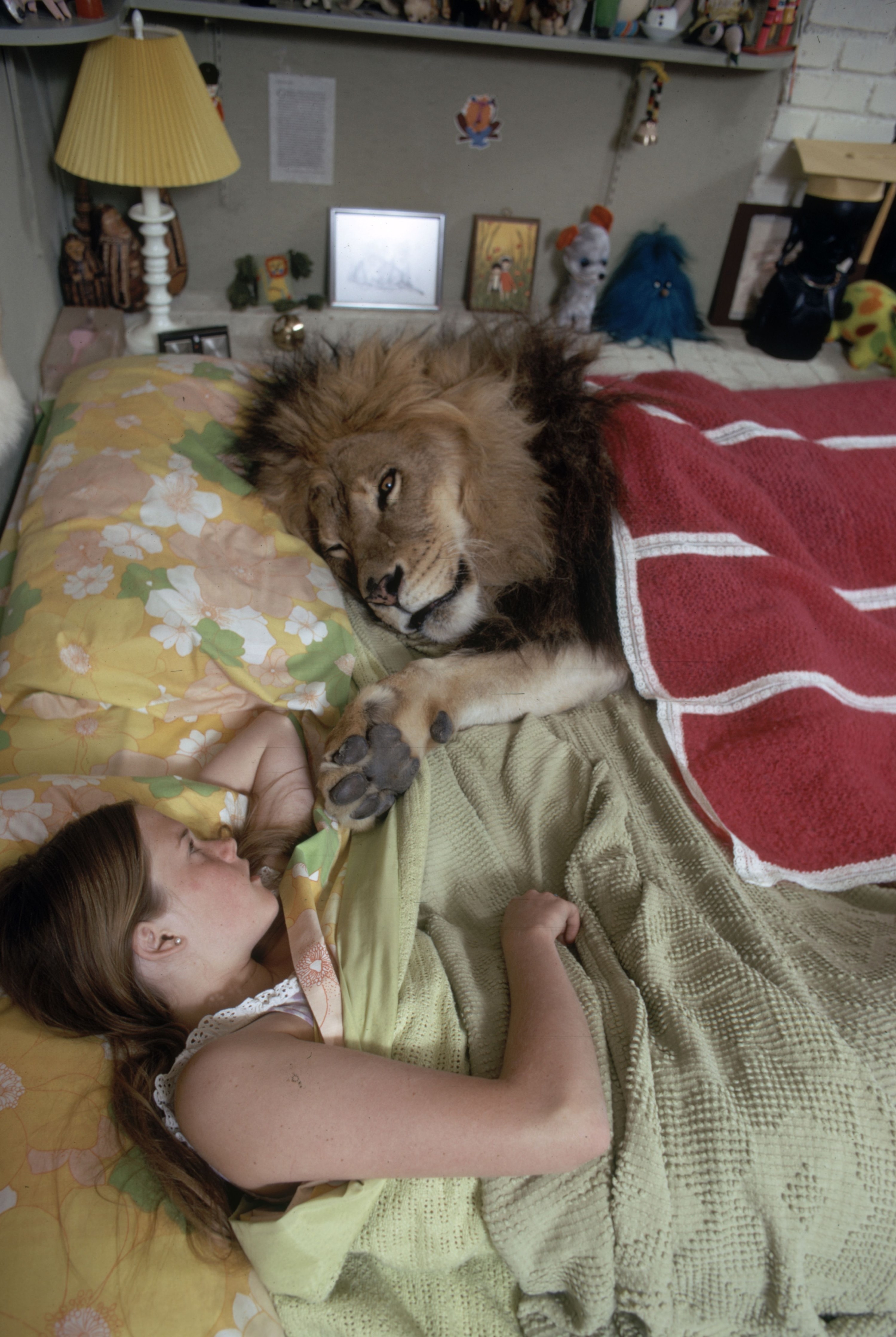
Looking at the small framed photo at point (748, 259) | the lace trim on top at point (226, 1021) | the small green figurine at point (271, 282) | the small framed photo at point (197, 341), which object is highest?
the small framed photo at point (748, 259)

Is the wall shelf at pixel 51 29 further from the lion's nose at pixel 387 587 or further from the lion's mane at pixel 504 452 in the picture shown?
the lion's nose at pixel 387 587

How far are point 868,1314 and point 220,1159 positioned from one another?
2.70ft

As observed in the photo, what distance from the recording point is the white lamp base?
8.43 ft

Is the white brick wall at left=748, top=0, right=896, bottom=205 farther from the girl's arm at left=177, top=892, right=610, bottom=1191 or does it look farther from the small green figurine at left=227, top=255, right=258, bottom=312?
the girl's arm at left=177, top=892, right=610, bottom=1191

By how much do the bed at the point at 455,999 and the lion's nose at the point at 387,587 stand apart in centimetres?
14

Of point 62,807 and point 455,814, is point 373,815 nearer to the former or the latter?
point 455,814

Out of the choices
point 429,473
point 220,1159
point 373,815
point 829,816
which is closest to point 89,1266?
point 220,1159

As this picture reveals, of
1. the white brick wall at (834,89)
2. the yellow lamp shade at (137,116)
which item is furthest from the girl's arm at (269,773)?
the white brick wall at (834,89)

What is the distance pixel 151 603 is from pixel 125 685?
0.53 ft

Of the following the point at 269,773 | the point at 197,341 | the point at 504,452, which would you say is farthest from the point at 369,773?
the point at 197,341

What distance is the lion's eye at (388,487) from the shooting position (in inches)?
67.9

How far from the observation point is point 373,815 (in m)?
1.42

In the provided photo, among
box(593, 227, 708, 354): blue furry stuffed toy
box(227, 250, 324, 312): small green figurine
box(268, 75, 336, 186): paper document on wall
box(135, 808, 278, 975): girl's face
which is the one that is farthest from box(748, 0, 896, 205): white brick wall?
box(135, 808, 278, 975): girl's face

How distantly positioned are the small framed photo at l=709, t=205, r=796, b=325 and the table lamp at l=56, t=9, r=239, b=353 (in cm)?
206
